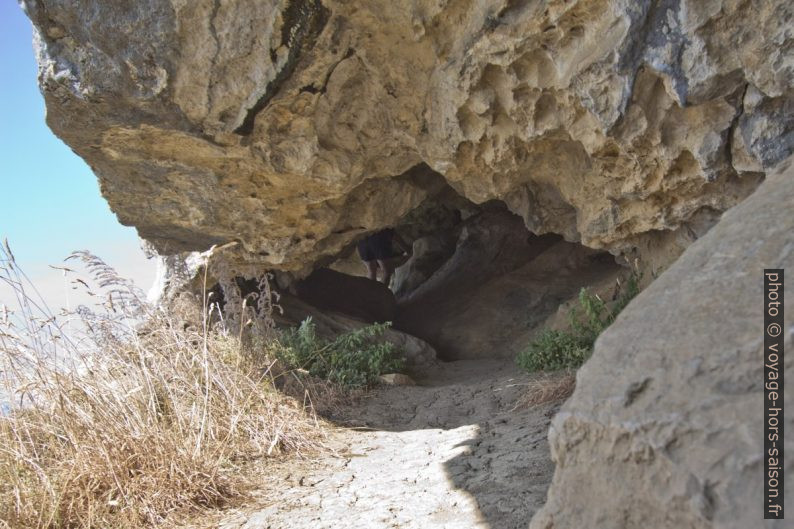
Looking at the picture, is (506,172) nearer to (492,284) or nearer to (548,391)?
(548,391)

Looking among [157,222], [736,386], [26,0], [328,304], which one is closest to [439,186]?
[328,304]

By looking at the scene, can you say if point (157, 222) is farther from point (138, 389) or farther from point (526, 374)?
point (526, 374)

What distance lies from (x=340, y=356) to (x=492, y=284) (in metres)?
2.90

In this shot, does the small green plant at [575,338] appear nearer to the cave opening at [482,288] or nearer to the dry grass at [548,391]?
the dry grass at [548,391]

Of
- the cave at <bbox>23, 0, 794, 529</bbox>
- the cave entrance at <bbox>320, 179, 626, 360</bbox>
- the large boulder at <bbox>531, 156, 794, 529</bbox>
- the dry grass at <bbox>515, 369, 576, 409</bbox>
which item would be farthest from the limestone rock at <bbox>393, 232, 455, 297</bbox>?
the large boulder at <bbox>531, 156, 794, 529</bbox>

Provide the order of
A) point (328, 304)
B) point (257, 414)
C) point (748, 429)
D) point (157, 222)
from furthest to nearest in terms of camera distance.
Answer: point (328, 304) → point (157, 222) → point (257, 414) → point (748, 429)

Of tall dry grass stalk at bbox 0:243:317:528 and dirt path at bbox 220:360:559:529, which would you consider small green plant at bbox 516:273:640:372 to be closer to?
dirt path at bbox 220:360:559:529

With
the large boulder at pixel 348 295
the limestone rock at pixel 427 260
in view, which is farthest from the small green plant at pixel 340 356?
the limestone rock at pixel 427 260

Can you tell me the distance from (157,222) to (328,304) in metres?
2.49

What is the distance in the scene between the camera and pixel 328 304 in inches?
280

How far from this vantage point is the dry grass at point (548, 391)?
379cm

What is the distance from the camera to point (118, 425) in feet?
9.21

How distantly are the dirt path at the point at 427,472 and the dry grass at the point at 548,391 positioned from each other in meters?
0.10

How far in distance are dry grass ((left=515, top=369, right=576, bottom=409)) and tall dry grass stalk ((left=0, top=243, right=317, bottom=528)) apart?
1.39 metres
